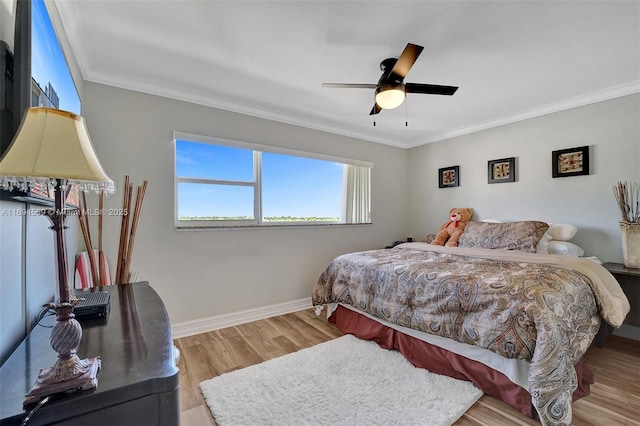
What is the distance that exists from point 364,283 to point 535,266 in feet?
4.31

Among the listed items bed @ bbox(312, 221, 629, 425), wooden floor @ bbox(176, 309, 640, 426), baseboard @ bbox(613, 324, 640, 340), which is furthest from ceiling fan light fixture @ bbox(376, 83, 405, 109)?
baseboard @ bbox(613, 324, 640, 340)

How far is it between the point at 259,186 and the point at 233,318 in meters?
1.47

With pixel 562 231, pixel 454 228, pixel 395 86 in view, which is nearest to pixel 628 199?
pixel 562 231

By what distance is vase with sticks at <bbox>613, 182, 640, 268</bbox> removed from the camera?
Result: 8.19 feet

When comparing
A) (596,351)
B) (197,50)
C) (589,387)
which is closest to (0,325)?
(197,50)

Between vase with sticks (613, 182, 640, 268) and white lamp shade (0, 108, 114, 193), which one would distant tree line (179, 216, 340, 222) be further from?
vase with sticks (613, 182, 640, 268)

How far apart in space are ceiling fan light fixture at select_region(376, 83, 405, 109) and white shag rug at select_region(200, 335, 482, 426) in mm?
1993

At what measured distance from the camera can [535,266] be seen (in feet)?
6.91

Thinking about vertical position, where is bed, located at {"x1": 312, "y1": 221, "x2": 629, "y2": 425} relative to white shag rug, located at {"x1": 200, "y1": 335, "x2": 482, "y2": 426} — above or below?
above

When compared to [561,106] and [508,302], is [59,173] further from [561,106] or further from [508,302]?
[561,106]

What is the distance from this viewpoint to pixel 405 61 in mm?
1867

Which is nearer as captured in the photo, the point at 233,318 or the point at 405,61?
the point at 405,61

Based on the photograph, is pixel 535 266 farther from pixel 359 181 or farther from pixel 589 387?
pixel 359 181

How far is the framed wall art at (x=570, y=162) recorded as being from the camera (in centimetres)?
292
